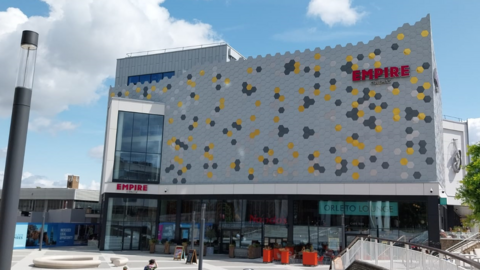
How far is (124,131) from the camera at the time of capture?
41312 mm

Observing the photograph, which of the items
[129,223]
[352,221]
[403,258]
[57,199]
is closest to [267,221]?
[352,221]

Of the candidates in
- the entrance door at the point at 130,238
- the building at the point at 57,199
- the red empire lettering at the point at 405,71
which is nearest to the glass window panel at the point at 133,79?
the building at the point at 57,199

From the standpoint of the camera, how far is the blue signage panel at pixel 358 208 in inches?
1278

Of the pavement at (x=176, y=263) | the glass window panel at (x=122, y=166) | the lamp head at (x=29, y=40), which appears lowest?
the pavement at (x=176, y=263)

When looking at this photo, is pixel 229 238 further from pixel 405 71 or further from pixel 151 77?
pixel 151 77

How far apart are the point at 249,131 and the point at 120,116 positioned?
40.3 feet

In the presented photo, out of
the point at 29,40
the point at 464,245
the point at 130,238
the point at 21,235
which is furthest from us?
the point at 21,235

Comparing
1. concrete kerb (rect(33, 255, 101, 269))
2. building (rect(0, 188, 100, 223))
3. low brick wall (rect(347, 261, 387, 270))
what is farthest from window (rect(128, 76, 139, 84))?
low brick wall (rect(347, 261, 387, 270))

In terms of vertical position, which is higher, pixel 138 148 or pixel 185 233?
pixel 138 148

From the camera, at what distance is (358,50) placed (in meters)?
35.0

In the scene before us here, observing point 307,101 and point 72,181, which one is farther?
point 72,181

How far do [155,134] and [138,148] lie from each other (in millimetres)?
2137

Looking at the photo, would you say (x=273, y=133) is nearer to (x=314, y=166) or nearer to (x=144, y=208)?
(x=314, y=166)

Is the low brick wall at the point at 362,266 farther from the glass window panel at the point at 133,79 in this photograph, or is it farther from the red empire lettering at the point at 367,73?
the glass window panel at the point at 133,79
